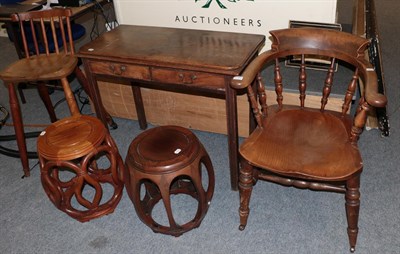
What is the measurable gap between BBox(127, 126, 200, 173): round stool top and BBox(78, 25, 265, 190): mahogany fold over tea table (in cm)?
22

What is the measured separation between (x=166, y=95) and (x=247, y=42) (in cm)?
74

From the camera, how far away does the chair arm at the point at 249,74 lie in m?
1.54

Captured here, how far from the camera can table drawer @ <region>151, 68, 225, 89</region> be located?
68.6 inches

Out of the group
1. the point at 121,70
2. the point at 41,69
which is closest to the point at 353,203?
the point at 121,70

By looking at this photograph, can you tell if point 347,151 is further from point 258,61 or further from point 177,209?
point 177,209

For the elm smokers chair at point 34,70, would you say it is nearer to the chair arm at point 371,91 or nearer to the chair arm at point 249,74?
the chair arm at point 249,74

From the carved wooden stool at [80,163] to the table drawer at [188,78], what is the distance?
0.40 meters

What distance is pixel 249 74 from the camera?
1.59 meters

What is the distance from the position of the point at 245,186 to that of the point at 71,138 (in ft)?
2.86

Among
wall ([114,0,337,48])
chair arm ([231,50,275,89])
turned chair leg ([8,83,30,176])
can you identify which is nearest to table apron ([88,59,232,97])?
chair arm ([231,50,275,89])

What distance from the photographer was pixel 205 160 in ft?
6.02

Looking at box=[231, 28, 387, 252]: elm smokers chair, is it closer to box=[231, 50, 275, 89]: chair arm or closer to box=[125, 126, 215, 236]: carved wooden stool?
box=[231, 50, 275, 89]: chair arm

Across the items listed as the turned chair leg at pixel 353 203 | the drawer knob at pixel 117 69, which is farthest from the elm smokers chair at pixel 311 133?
the drawer knob at pixel 117 69

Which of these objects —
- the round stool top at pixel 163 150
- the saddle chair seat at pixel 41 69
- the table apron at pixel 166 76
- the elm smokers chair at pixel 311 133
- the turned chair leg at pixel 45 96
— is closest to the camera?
the elm smokers chair at pixel 311 133
